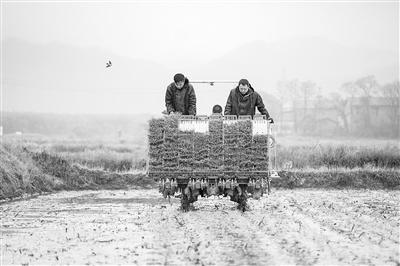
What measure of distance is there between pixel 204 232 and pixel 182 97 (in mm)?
5290

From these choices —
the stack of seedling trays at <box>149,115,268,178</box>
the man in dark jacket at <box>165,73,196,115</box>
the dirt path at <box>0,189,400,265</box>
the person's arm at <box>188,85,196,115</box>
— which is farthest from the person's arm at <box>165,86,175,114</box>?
the dirt path at <box>0,189,400,265</box>

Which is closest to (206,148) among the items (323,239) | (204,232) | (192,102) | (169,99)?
(192,102)

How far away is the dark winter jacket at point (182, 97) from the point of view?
17172mm

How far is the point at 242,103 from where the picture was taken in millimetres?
17172

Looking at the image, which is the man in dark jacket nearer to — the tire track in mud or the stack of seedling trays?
the stack of seedling trays

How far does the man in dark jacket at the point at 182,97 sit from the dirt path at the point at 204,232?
257 centimetres

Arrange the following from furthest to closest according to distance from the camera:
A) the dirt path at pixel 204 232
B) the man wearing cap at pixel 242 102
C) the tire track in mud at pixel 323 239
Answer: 1. the man wearing cap at pixel 242 102
2. the dirt path at pixel 204 232
3. the tire track in mud at pixel 323 239

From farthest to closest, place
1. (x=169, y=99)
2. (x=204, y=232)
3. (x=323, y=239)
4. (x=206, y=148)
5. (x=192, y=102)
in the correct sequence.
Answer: (x=169, y=99), (x=192, y=102), (x=206, y=148), (x=204, y=232), (x=323, y=239)

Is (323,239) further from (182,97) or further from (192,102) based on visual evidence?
(182,97)

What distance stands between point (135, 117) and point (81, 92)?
61.4 m

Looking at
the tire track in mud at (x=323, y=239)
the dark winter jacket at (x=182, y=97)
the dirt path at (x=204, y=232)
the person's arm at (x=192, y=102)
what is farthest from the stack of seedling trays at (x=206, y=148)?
the tire track in mud at (x=323, y=239)

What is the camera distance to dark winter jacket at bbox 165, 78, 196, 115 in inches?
676

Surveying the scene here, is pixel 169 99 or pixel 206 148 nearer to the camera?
pixel 206 148

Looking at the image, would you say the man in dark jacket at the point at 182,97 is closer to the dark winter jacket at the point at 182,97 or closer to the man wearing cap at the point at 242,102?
the dark winter jacket at the point at 182,97
